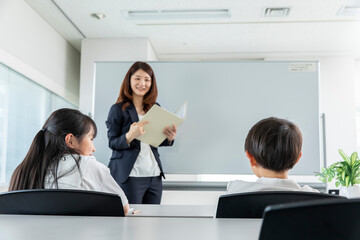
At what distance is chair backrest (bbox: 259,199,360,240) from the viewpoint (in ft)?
1.41

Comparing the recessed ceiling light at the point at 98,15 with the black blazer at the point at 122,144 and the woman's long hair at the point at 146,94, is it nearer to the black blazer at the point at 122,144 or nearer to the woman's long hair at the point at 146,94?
the woman's long hair at the point at 146,94

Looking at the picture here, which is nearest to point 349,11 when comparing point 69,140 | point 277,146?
point 277,146

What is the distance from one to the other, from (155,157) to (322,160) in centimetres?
166

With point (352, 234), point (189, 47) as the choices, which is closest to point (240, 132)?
point (189, 47)

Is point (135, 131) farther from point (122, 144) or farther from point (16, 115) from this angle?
point (16, 115)

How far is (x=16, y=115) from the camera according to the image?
3.53 meters

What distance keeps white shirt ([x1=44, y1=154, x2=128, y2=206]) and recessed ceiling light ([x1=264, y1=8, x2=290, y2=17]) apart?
2.87m

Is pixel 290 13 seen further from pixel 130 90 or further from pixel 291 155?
pixel 291 155

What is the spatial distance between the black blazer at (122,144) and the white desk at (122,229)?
167 cm

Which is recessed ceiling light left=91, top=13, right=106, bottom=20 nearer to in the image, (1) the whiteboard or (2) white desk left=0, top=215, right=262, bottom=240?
(1) the whiteboard

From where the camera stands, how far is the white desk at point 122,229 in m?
0.54

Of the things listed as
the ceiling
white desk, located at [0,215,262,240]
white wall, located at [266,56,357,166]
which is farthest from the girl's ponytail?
white wall, located at [266,56,357,166]

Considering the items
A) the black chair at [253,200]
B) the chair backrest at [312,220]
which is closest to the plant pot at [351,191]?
the black chair at [253,200]

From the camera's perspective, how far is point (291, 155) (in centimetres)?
132
